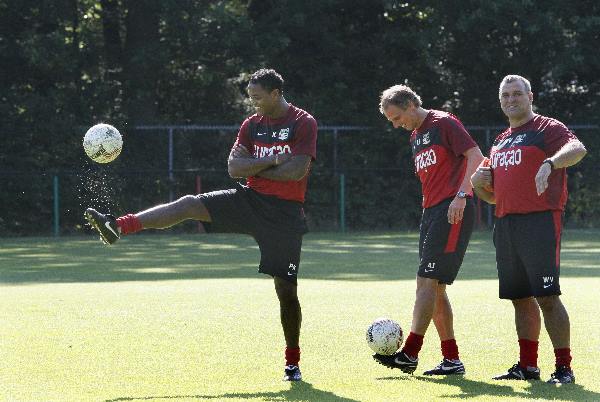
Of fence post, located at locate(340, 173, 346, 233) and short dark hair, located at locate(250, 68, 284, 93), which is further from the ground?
short dark hair, located at locate(250, 68, 284, 93)

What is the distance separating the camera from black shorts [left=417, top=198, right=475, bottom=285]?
8.80 meters

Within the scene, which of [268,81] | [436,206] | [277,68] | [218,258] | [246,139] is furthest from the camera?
[277,68]

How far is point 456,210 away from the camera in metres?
8.56

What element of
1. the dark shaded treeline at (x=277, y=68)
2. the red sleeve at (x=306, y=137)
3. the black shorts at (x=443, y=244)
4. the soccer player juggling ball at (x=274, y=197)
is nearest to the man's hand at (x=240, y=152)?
the soccer player juggling ball at (x=274, y=197)

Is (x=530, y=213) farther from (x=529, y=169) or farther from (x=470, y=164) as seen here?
(x=470, y=164)

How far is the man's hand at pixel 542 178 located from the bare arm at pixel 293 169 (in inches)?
63.9

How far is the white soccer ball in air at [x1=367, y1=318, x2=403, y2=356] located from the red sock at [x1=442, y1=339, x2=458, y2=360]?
313mm

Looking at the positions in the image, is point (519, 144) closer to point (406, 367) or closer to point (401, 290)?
point (406, 367)

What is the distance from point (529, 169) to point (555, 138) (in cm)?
27

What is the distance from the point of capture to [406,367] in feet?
28.6

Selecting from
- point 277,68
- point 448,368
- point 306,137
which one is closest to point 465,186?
point 306,137

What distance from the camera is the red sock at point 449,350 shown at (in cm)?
888

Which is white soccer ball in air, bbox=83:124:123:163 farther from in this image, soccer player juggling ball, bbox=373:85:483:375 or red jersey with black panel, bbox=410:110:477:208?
red jersey with black panel, bbox=410:110:477:208

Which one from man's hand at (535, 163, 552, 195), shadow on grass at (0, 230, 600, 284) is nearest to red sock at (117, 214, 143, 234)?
man's hand at (535, 163, 552, 195)
